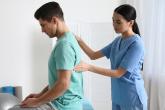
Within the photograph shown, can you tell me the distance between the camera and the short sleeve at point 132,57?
1770mm

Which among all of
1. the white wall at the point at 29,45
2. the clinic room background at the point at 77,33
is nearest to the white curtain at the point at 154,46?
the clinic room background at the point at 77,33

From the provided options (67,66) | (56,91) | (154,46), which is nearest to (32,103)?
(56,91)

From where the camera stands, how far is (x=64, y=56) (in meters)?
1.25

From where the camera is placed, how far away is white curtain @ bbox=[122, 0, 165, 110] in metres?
2.76

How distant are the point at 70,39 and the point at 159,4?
173 cm

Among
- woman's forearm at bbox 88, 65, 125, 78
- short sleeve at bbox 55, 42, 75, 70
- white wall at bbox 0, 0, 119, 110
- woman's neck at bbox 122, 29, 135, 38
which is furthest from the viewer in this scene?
white wall at bbox 0, 0, 119, 110

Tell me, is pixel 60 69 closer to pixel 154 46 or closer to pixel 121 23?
pixel 121 23

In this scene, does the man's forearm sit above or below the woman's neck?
below

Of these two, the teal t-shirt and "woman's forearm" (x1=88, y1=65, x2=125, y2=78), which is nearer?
the teal t-shirt

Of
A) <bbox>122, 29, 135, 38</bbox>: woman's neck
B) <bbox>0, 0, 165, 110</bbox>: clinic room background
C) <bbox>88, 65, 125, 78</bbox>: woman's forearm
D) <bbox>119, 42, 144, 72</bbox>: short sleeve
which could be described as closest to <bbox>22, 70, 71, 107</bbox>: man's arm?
<bbox>88, 65, 125, 78</bbox>: woman's forearm

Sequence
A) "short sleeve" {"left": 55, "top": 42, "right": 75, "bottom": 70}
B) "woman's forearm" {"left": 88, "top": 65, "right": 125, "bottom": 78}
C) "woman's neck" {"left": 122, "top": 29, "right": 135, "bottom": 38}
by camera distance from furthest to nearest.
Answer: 1. "woman's neck" {"left": 122, "top": 29, "right": 135, "bottom": 38}
2. "woman's forearm" {"left": 88, "top": 65, "right": 125, "bottom": 78}
3. "short sleeve" {"left": 55, "top": 42, "right": 75, "bottom": 70}

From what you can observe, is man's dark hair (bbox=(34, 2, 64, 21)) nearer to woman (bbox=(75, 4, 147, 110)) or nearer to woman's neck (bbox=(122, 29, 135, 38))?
woman (bbox=(75, 4, 147, 110))

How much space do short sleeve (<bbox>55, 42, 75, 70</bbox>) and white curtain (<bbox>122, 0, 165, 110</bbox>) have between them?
171 centimetres

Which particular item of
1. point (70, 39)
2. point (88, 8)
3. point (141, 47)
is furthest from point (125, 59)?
point (88, 8)
